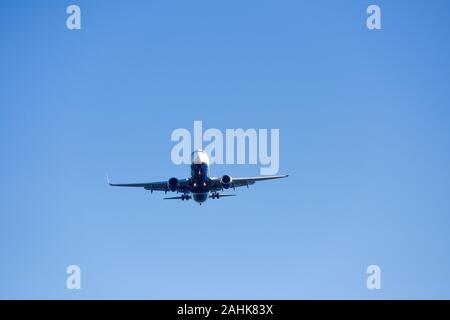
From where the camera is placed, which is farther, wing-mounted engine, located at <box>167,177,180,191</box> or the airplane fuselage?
wing-mounted engine, located at <box>167,177,180,191</box>

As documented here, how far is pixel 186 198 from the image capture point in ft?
216

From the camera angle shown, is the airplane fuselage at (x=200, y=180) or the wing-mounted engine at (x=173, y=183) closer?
the airplane fuselage at (x=200, y=180)

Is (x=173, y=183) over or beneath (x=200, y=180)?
beneath

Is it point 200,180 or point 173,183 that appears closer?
point 200,180
